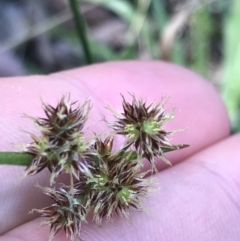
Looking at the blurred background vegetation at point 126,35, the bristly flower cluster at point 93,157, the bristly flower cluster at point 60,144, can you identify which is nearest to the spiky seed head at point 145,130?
the bristly flower cluster at point 93,157

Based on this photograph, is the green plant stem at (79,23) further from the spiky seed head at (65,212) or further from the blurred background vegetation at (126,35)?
the spiky seed head at (65,212)

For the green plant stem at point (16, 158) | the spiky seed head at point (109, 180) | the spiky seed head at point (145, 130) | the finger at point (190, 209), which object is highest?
the spiky seed head at point (145, 130)

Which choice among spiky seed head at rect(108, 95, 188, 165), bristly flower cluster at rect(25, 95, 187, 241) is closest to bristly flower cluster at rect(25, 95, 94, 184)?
bristly flower cluster at rect(25, 95, 187, 241)

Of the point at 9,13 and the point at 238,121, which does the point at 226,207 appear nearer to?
the point at 238,121

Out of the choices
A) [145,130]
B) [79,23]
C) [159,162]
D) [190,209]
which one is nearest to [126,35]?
[79,23]

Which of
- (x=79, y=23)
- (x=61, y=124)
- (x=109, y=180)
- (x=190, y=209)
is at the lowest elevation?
(x=190, y=209)

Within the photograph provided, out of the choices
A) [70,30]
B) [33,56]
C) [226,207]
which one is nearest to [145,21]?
[70,30]

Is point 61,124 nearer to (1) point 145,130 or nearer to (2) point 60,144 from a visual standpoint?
(2) point 60,144
